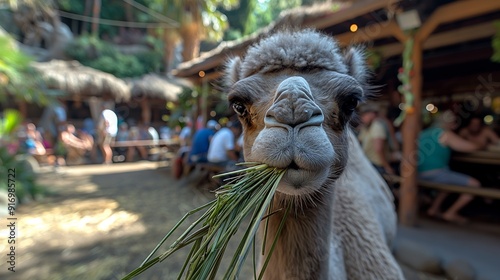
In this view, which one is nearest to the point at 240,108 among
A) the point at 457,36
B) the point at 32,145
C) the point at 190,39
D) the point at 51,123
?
the point at 457,36

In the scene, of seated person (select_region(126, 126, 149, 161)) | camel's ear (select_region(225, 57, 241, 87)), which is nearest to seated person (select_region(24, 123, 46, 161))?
seated person (select_region(126, 126, 149, 161))

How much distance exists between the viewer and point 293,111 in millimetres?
1157

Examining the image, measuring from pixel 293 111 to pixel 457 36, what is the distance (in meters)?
6.27

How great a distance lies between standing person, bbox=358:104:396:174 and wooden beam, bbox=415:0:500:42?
1.44 metres

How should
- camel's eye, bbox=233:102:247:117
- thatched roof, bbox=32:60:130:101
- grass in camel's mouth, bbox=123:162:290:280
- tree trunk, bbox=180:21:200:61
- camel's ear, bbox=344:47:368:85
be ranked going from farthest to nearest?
tree trunk, bbox=180:21:200:61 < thatched roof, bbox=32:60:130:101 < camel's ear, bbox=344:47:368:85 < camel's eye, bbox=233:102:247:117 < grass in camel's mouth, bbox=123:162:290:280

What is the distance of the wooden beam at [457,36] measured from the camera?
5285mm

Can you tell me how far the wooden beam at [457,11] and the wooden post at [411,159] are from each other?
50 centimetres

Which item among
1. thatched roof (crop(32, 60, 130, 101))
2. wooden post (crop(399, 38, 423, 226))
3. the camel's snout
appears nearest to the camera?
the camel's snout

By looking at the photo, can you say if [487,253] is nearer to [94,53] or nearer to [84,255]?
[84,255]

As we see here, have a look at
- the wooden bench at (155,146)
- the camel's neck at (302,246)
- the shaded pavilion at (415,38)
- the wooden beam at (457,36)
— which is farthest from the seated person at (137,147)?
the camel's neck at (302,246)

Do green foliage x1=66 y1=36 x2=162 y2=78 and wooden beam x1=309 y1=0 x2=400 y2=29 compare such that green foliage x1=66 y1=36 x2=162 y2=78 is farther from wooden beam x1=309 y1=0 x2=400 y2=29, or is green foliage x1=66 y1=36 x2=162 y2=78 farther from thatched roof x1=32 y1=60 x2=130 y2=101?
wooden beam x1=309 y1=0 x2=400 y2=29

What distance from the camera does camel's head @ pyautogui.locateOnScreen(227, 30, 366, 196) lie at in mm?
1125

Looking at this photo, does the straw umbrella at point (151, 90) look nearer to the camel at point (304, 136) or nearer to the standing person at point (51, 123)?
the standing person at point (51, 123)

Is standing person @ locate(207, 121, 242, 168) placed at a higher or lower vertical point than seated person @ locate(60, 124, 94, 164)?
higher
